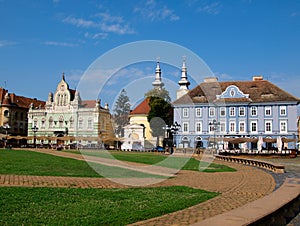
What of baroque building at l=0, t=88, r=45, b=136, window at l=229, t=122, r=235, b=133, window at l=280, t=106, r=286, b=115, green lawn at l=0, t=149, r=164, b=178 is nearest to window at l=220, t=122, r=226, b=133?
window at l=229, t=122, r=235, b=133

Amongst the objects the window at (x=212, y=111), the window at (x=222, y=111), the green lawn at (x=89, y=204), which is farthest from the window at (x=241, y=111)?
the green lawn at (x=89, y=204)

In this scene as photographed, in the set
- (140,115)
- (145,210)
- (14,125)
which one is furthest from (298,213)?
(14,125)

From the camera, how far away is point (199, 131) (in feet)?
217

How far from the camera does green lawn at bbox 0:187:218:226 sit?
676 centimetres

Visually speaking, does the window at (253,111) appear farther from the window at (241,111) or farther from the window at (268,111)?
the window at (268,111)

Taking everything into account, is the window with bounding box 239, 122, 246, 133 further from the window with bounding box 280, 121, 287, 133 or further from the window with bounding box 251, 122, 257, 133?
the window with bounding box 280, 121, 287, 133

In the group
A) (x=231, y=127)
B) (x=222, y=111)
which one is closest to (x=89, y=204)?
(x=231, y=127)

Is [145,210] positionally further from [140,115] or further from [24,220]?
[140,115]

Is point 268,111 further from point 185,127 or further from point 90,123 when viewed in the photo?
point 90,123

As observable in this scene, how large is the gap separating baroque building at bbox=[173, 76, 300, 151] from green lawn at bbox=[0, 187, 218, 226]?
48325mm

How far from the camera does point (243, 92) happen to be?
6494 cm

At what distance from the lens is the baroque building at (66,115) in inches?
2950

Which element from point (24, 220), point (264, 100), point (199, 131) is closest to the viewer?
point (24, 220)

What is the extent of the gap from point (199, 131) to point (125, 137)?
1349 centimetres
